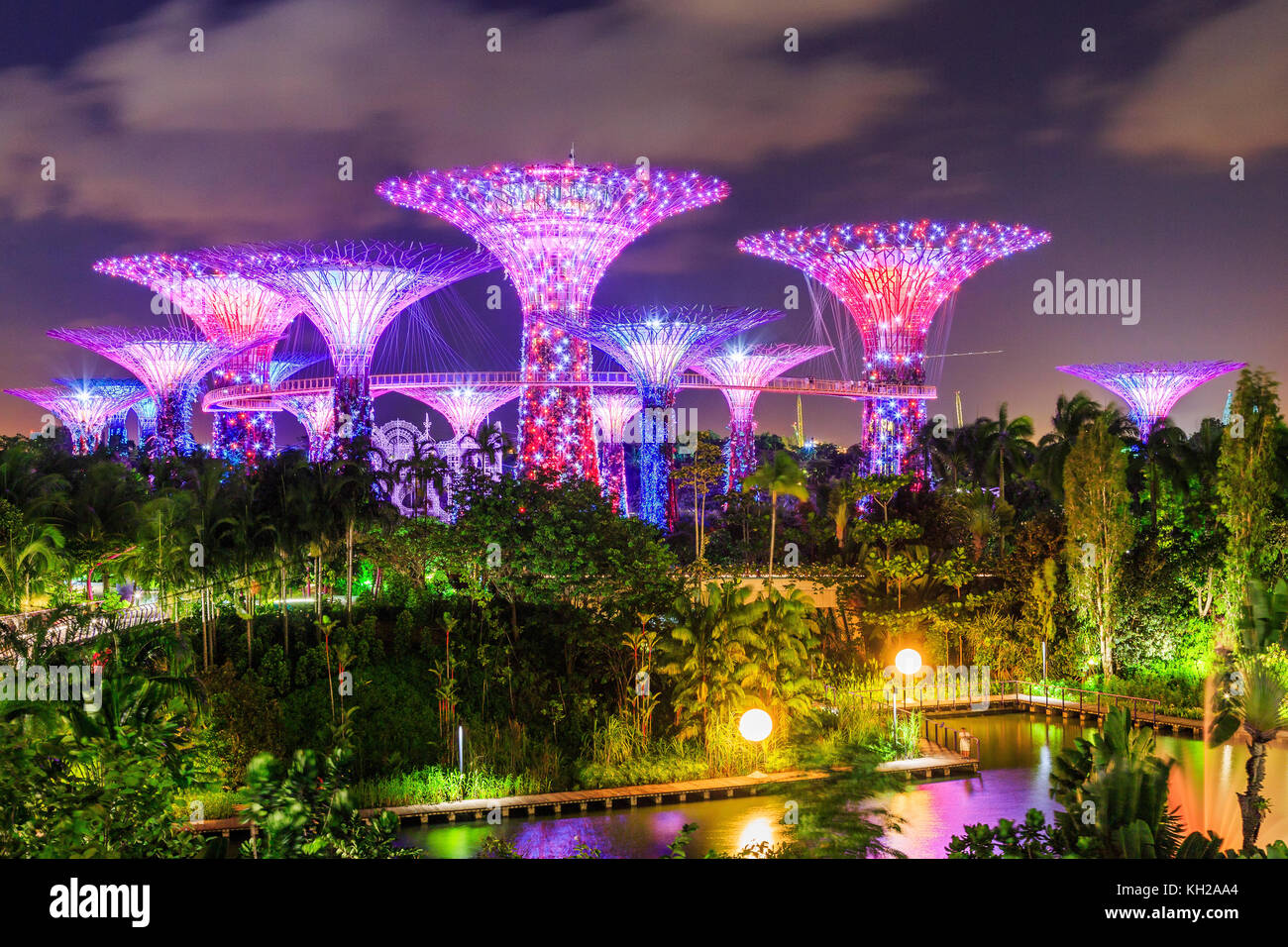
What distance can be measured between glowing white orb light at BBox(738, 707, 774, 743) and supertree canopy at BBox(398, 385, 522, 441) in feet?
121

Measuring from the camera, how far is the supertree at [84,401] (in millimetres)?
56594

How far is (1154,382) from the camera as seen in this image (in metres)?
46.1

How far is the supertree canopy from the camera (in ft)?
171

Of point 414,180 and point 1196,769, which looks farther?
point 414,180

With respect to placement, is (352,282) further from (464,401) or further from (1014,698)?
(1014,698)

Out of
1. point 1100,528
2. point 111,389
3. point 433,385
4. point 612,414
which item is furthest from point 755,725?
point 111,389

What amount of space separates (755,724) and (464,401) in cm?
3858

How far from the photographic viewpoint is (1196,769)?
1620 cm

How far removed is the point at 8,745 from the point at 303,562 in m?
15.4

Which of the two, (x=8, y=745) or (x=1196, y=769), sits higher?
(x=8, y=745)

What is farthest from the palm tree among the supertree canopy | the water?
the supertree canopy
